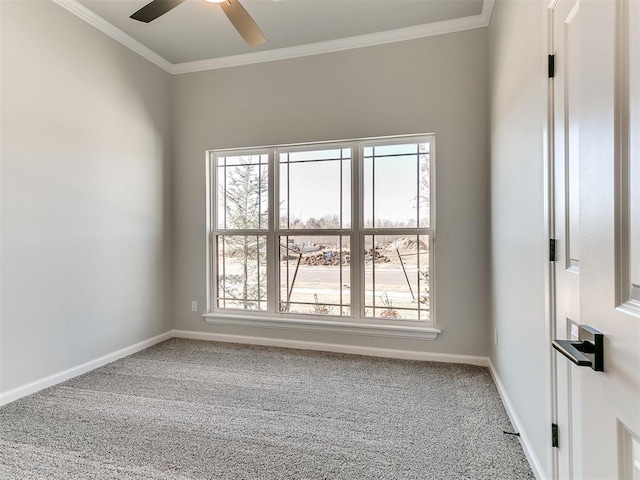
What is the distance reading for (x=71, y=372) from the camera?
2705 mm

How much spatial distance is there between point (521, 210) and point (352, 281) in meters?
1.78

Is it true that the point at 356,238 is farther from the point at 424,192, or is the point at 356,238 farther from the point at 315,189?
the point at 424,192

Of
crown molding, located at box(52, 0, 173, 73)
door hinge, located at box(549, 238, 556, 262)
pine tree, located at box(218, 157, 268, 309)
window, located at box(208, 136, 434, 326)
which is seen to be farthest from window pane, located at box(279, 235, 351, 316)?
crown molding, located at box(52, 0, 173, 73)

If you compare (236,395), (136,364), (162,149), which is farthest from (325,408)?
(162,149)

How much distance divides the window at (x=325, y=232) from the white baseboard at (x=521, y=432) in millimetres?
834

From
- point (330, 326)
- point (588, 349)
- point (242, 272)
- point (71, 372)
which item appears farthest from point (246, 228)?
point (588, 349)

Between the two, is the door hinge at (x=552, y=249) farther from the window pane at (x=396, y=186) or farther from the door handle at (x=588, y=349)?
the window pane at (x=396, y=186)

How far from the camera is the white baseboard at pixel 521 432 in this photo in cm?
156

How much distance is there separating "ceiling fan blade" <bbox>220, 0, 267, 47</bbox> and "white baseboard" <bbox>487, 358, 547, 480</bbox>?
2779mm

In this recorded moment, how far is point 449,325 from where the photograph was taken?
3.02 m

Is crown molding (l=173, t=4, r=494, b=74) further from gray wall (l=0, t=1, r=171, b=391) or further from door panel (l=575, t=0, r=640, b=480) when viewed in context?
door panel (l=575, t=0, r=640, b=480)

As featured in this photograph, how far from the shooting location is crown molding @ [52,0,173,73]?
269 centimetres

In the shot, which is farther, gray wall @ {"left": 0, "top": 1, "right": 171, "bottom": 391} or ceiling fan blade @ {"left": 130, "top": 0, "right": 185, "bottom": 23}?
gray wall @ {"left": 0, "top": 1, "right": 171, "bottom": 391}

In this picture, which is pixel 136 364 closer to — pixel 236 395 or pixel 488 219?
pixel 236 395
